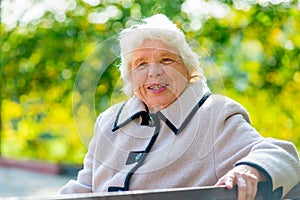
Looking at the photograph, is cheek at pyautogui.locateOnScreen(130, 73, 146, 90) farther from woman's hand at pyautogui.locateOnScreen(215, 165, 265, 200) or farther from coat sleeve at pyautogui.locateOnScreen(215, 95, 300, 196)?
woman's hand at pyautogui.locateOnScreen(215, 165, 265, 200)

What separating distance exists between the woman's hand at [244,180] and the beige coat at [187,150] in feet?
0.07

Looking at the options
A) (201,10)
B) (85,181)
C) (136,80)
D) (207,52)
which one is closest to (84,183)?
(85,181)

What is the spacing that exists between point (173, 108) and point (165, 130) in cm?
7

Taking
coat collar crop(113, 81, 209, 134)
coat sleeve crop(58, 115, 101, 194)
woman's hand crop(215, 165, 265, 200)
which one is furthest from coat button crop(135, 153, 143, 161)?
woman's hand crop(215, 165, 265, 200)

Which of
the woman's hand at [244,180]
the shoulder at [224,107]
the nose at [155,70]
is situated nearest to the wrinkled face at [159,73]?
the nose at [155,70]

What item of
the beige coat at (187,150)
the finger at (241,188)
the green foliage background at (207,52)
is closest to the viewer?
the finger at (241,188)

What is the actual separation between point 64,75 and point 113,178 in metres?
3.50

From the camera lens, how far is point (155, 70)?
1.79 m

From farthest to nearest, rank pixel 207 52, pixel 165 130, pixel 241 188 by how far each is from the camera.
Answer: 1. pixel 207 52
2. pixel 165 130
3. pixel 241 188

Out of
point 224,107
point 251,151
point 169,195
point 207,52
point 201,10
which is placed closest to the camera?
point 169,195

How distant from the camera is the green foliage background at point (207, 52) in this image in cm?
391

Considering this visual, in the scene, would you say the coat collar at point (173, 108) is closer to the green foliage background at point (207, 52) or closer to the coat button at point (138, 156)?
the coat button at point (138, 156)

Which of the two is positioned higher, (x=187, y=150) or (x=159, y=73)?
(x=159, y=73)

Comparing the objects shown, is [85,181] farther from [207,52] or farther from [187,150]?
[207,52]
